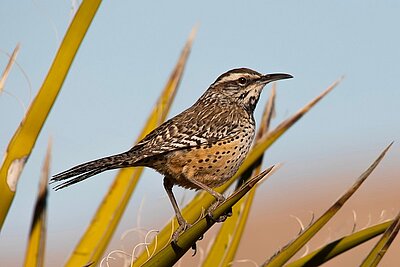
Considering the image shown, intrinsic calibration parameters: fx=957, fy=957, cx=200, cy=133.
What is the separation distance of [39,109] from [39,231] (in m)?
0.40

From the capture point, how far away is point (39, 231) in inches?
104

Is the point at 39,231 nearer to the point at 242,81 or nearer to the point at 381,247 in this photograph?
the point at 381,247

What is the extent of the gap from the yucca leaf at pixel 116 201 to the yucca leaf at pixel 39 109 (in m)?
0.37

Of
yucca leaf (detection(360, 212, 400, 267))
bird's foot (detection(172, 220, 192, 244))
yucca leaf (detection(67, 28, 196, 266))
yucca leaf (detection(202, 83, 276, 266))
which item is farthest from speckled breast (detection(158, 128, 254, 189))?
yucca leaf (detection(360, 212, 400, 267))

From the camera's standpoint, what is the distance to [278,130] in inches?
114

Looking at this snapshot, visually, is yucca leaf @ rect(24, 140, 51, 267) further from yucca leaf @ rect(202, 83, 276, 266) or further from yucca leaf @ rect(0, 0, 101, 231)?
yucca leaf @ rect(202, 83, 276, 266)

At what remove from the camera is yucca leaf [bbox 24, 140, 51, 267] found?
262 cm

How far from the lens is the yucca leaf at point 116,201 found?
2.81 m

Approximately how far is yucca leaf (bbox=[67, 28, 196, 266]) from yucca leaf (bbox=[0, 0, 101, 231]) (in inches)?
14.8

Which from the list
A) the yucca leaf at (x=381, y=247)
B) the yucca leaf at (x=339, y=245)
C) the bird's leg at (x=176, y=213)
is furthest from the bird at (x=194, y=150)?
the yucca leaf at (x=381, y=247)

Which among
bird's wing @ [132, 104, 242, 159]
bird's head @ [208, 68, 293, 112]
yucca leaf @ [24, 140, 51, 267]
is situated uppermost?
bird's head @ [208, 68, 293, 112]

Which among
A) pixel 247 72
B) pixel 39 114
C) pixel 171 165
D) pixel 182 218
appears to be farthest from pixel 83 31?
pixel 247 72

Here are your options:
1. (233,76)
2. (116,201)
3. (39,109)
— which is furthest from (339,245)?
(233,76)

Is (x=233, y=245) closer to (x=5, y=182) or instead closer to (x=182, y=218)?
(x=182, y=218)
